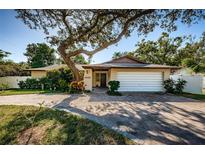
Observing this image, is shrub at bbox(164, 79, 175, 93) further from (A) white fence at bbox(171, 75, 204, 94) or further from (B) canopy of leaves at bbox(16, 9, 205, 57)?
(B) canopy of leaves at bbox(16, 9, 205, 57)

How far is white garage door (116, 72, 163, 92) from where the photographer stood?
13.4m

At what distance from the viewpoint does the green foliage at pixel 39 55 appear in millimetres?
32094

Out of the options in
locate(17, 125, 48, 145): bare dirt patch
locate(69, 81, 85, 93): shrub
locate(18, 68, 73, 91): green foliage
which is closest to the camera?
locate(17, 125, 48, 145): bare dirt patch

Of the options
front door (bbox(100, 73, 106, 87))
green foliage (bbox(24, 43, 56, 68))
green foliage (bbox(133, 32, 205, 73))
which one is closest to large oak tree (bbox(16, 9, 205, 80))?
front door (bbox(100, 73, 106, 87))

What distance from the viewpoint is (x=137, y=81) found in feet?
44.1

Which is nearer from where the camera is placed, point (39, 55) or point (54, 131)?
point (54, 131)

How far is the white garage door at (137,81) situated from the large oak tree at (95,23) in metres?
2.96

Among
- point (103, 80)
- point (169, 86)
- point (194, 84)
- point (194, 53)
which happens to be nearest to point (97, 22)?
point (169, 86)

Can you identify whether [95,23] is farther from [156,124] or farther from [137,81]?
[156,124]

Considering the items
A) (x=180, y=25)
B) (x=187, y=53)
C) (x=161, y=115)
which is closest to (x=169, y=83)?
(x=180, y=25)

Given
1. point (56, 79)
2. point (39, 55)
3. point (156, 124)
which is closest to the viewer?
point (156, 124)

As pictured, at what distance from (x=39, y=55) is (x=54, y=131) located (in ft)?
99.3

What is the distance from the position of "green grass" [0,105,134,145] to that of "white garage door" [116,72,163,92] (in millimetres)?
7916

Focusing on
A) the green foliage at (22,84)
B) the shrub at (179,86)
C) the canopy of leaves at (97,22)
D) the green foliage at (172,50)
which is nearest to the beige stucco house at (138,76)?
the shrub at (179,86)
